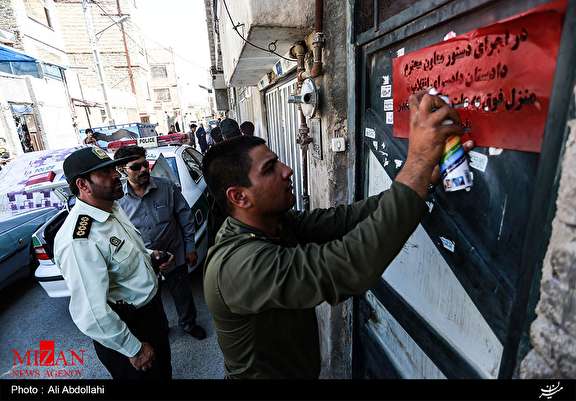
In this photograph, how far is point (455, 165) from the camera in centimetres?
105

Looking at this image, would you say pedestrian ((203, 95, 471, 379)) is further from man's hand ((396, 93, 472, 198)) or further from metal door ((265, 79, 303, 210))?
metal door ((265, 79, 303, 210))

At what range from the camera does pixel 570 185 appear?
2.45 feet

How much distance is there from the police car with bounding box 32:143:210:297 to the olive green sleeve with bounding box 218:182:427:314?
279cm

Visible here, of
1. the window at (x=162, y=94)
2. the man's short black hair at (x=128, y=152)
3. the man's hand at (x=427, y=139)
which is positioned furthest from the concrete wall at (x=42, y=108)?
the window at (x=162, y=94)

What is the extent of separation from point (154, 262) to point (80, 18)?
91.3 feet

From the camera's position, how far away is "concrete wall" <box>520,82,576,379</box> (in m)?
0.75

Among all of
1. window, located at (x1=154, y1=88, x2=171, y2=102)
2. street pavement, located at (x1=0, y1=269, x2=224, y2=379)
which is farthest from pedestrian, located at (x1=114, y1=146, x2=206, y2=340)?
window, located at (x1=154, y1=88, x2=171, y2=102)

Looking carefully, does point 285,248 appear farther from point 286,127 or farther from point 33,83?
point 33,83

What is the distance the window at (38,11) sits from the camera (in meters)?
14.4

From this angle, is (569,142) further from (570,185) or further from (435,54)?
(435,54)

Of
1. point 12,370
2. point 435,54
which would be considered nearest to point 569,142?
point 435,54

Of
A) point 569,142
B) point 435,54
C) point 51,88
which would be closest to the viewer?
point 569,142

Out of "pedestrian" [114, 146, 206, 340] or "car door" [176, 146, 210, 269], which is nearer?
"pedestrian" [114, 146, 206, 340]

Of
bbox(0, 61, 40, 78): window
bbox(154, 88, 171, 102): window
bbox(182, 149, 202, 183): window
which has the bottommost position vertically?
bbox(182, 149, 202, 183): window
